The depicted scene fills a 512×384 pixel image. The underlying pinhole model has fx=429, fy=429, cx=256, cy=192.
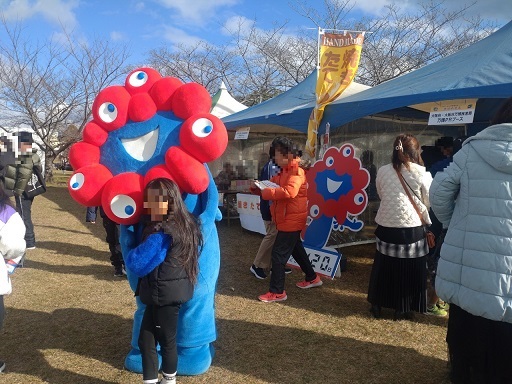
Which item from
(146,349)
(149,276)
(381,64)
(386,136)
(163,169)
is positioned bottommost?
(146,349)

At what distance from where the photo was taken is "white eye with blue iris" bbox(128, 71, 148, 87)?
2811 millimetres

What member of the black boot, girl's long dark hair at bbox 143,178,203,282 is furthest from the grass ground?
girl's long dark hair at bbox 143,178,203,282

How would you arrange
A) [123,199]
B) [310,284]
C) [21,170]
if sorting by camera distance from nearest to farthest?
[123,199]
[310,284]
[21,170]

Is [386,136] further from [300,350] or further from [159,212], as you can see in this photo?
[159,212]

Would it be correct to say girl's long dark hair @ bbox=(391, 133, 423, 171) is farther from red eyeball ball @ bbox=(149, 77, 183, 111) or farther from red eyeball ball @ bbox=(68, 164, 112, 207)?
red eyeball ball @ bbox=(68, 164, 112, 207)

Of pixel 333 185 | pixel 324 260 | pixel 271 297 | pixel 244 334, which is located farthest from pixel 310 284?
pixel 244 334

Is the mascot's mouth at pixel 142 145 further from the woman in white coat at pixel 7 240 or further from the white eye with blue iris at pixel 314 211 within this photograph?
the white eye with blue iris at pixel 314 211

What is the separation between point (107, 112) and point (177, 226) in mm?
931

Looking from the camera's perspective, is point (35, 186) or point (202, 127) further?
point (35, 186)

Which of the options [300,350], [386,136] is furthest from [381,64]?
[300,350]

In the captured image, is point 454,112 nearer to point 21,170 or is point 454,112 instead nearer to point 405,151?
point 405,151

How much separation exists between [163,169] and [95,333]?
1849 millimetres

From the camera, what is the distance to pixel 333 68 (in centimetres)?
600

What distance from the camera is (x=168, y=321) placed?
8.09 feet
